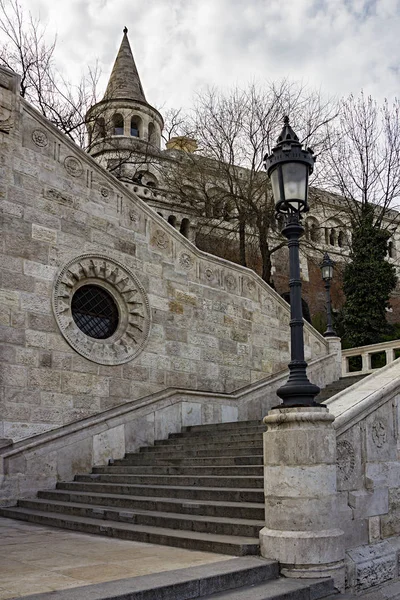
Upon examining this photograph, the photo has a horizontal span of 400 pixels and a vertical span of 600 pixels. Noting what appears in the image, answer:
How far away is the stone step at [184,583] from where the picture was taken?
4.25 m

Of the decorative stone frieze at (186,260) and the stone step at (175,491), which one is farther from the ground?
the decorative stone frieze at (186,260)

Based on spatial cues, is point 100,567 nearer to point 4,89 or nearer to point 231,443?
point 231,443

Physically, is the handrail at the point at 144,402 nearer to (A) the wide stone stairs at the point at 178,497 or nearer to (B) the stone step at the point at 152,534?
(A) the wide stone stairs at the point at 178,497

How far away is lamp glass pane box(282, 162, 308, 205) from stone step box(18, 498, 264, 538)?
3.43m

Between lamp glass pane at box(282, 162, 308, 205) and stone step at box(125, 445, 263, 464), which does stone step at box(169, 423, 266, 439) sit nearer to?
stone step at box(125, 445, 263, 464)

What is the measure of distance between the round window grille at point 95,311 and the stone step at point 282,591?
23.5 ft

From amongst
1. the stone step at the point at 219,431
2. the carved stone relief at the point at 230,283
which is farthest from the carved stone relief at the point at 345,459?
the carved stone relief at the point at 230,283

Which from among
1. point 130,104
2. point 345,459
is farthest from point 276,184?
point 130,104

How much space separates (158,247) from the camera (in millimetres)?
12703

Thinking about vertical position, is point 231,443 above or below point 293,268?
below

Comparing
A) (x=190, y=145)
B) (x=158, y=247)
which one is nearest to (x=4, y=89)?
(x=158, y=247)

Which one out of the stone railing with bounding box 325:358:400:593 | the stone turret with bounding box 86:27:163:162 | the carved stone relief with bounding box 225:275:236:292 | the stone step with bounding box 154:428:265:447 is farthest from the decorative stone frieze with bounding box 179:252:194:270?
the stone turret with bounding box 86:27:163:162

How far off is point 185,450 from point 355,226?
60.0 feet

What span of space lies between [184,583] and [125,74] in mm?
35623
